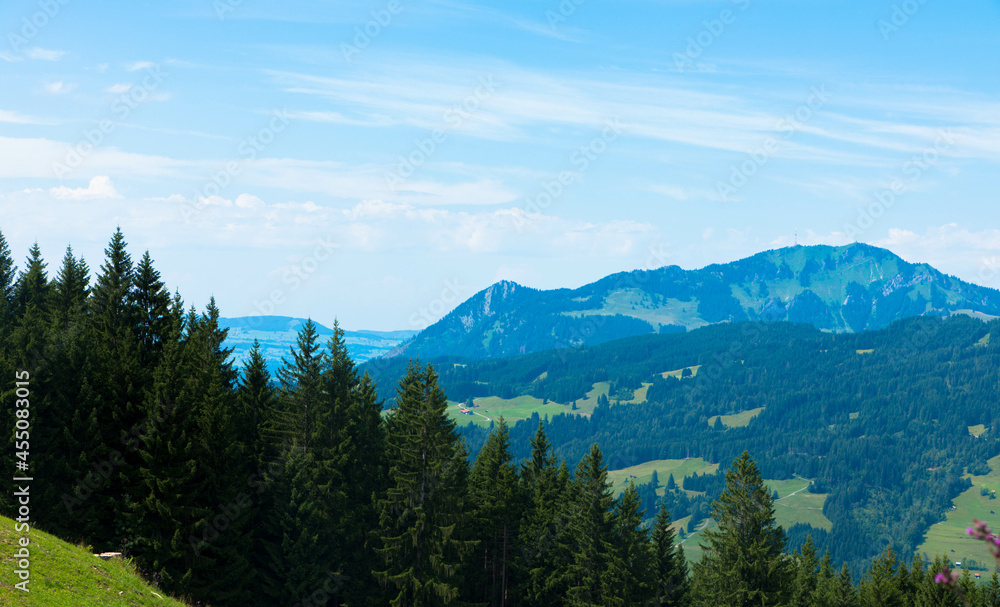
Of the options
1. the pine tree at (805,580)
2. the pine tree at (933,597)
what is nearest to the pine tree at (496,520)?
the pine tree at (805,580)

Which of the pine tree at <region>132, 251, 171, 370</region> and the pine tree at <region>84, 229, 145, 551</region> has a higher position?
the pine tree at <region>132, 251, 171, 370</region>

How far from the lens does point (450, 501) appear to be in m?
52.9

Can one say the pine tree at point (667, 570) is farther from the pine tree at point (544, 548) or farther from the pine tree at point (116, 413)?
the pine tree at point (116, 413)

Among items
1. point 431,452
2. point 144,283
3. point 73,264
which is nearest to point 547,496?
point 431,452

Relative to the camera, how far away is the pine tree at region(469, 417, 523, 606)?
2276 inches

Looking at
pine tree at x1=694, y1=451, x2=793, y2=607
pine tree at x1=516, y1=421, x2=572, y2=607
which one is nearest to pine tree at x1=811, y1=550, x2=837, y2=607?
pine tree at x1=694, y1=451, x2=793, y2=607

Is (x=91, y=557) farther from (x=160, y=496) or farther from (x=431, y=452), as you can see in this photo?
(x=431, y=452)

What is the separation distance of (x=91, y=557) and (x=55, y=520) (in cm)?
1126

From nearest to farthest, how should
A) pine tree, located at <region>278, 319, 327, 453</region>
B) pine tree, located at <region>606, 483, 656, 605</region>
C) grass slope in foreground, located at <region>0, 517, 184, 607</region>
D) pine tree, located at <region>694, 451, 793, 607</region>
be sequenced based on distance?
grass slope in foreground, located at <region>0, 517, 184, 607</region>
pine tree, located at <region>278, 319, 327, 453</region>
pine tree, located at <region>694, 451, 793, 607</region>
pine tree, located at <region>606, 483, 656, 605</region>

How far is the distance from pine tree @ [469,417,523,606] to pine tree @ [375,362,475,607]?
4.16 m

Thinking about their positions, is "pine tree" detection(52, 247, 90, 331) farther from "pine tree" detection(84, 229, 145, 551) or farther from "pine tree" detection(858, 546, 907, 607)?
"pine tree" detection(858, 546, 907, 607)

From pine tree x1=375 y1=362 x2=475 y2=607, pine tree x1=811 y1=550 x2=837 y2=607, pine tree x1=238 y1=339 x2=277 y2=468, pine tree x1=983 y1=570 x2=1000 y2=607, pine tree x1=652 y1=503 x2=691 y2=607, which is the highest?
pine tree x1=238 y1=339 x2=277 y2=468

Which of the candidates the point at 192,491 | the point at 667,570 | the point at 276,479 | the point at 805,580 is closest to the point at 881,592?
the point at 805,580

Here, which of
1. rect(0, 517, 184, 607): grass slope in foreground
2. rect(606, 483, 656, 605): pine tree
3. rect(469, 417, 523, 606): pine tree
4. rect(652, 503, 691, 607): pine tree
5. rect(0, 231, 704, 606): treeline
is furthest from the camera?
rect(652, 503, 691, 607): pine tree
